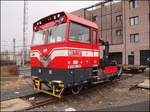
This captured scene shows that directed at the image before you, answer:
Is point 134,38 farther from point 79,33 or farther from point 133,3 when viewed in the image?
point 79,33

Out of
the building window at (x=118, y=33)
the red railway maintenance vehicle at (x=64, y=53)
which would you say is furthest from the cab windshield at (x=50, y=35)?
the building window at (x=118, y=33)

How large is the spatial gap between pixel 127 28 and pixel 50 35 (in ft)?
85.3

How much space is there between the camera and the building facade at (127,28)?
30.0 metres

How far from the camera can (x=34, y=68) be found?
30.2 feet

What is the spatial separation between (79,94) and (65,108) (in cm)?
205

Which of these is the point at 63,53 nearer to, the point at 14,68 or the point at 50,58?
the point at 50,58

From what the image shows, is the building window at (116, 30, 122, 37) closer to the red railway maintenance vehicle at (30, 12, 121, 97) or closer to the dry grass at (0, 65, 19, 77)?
the dry grass at (0, 65, 19, 77)

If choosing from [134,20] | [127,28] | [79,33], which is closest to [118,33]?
[127,28]

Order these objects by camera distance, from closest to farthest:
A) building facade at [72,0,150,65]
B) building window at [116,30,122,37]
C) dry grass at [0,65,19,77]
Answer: dry grass at [0,65,19,77] → building facade at [72,0,150,65] → building window at [116,30,122,37]

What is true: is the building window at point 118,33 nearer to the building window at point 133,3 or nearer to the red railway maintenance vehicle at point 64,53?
the building window at point 133,3

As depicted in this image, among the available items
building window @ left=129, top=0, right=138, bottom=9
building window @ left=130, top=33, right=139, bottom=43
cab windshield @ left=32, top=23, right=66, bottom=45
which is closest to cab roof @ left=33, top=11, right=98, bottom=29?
cab windshield @ left=32, top=23, right=66, bottom=45

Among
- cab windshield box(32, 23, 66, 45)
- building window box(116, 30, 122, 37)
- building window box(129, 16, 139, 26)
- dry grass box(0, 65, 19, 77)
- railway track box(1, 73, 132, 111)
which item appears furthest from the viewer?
building window box(116, 30, 122, 37)

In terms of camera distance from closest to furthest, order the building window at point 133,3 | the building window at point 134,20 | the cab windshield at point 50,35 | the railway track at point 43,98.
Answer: the railway track at point 43,98
the cab windshield at point 50,35
the building window at point 134,20
the building window at point 133,3

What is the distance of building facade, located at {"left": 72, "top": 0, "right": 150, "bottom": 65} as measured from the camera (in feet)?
98.6
